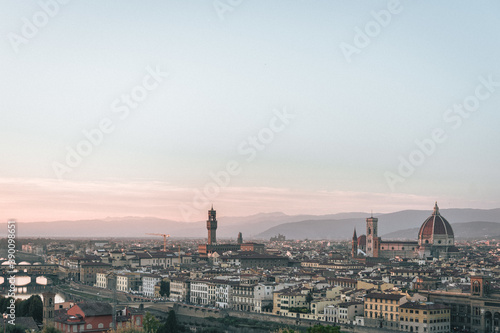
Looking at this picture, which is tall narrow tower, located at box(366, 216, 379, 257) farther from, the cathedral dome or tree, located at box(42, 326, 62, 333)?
tree, located at box(42, 326, 62, 333)

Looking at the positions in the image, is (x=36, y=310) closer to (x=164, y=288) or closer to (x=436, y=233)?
(x=164, y=288)

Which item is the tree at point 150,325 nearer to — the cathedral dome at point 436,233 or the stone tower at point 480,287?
the stone tower at point 480,287

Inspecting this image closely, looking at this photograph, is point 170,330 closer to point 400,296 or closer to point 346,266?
point 400,296

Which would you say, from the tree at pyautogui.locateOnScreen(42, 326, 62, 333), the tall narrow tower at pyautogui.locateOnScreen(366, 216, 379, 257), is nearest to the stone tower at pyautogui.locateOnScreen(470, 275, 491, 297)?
the tree at pyautogui.locateOnScreen(42, 326, 62, 333)

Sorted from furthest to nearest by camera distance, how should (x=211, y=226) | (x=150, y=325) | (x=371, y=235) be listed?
(x=211, y=226), (x=371, y=235), (x=150, y=325)

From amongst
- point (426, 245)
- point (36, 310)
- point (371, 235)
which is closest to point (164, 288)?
point (36, 310)
